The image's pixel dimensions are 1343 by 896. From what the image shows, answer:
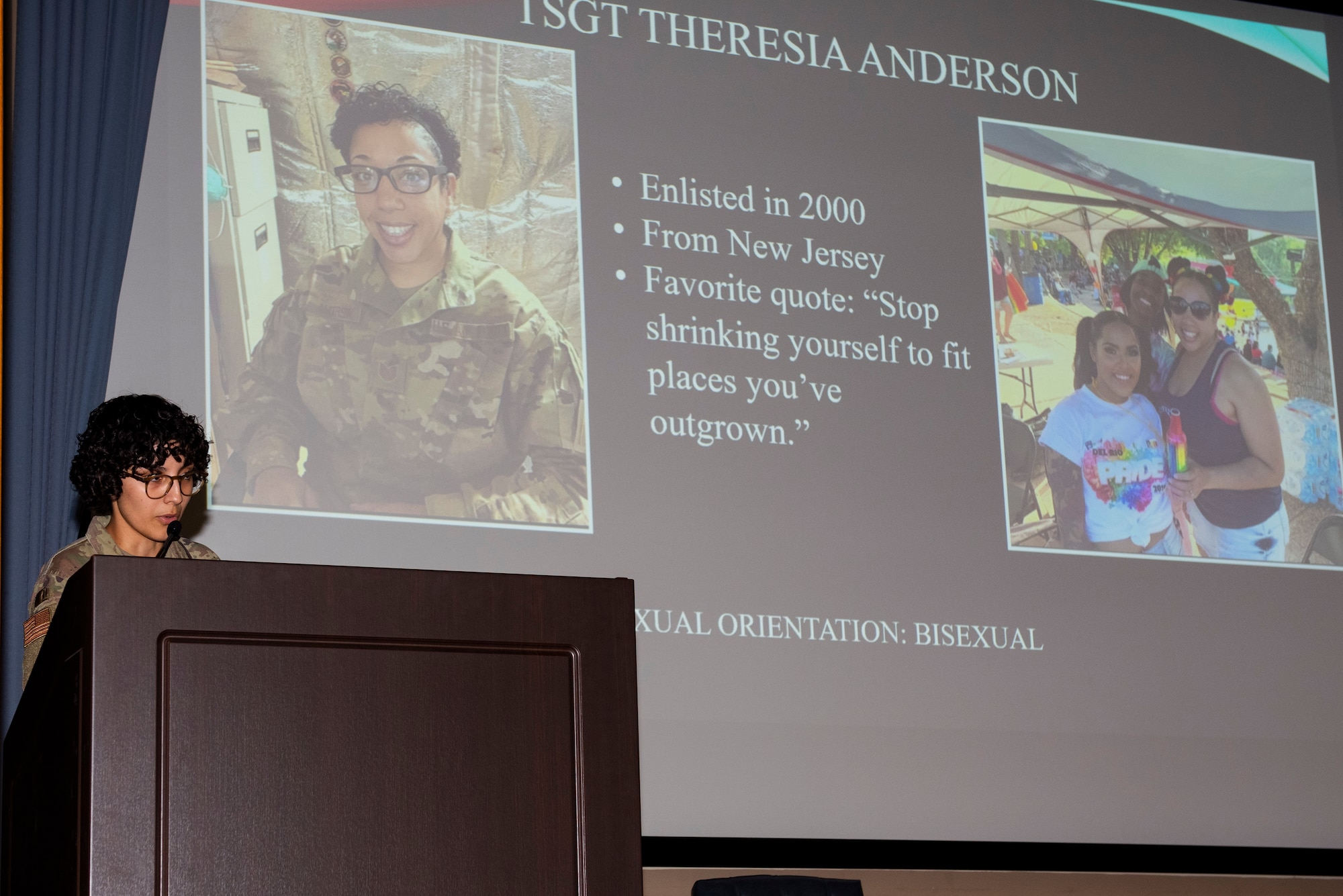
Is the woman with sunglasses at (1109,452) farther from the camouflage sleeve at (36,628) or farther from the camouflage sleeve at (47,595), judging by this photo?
the camouflage sleeve at (36,628)

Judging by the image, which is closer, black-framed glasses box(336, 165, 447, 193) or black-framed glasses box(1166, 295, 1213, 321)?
black-framed glasses box(336, 165, 447, 193)

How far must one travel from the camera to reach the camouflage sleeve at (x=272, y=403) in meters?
3.15

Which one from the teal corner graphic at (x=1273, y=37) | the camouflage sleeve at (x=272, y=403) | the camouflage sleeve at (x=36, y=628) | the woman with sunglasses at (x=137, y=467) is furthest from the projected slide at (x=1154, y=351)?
the camouflage sleeve at (x=36, y=628)

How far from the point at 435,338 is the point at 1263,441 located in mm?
2209

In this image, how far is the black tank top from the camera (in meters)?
3.98

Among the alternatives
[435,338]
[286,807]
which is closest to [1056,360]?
[435,338]

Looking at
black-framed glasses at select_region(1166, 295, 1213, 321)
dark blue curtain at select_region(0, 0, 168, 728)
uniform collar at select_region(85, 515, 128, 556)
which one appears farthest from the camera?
black-framed glasses at select_region(1166, 295, 1213, 321)

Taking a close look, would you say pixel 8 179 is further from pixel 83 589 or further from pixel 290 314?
pixel 83 589

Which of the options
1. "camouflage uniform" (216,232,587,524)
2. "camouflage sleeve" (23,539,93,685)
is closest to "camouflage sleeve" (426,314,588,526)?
"camouflage uniform" (216,232,587,524)

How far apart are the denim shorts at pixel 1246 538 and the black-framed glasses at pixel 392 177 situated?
2066mm

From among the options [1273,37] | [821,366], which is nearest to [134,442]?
[821,366]

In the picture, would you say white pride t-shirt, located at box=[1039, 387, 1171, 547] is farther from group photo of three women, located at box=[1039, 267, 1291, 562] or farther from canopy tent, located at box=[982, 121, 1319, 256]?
canopy tent, located at box=[982, 121, 1319, 256]

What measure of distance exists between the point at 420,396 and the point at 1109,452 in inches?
68.8

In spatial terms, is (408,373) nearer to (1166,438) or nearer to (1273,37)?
(1166,438)
